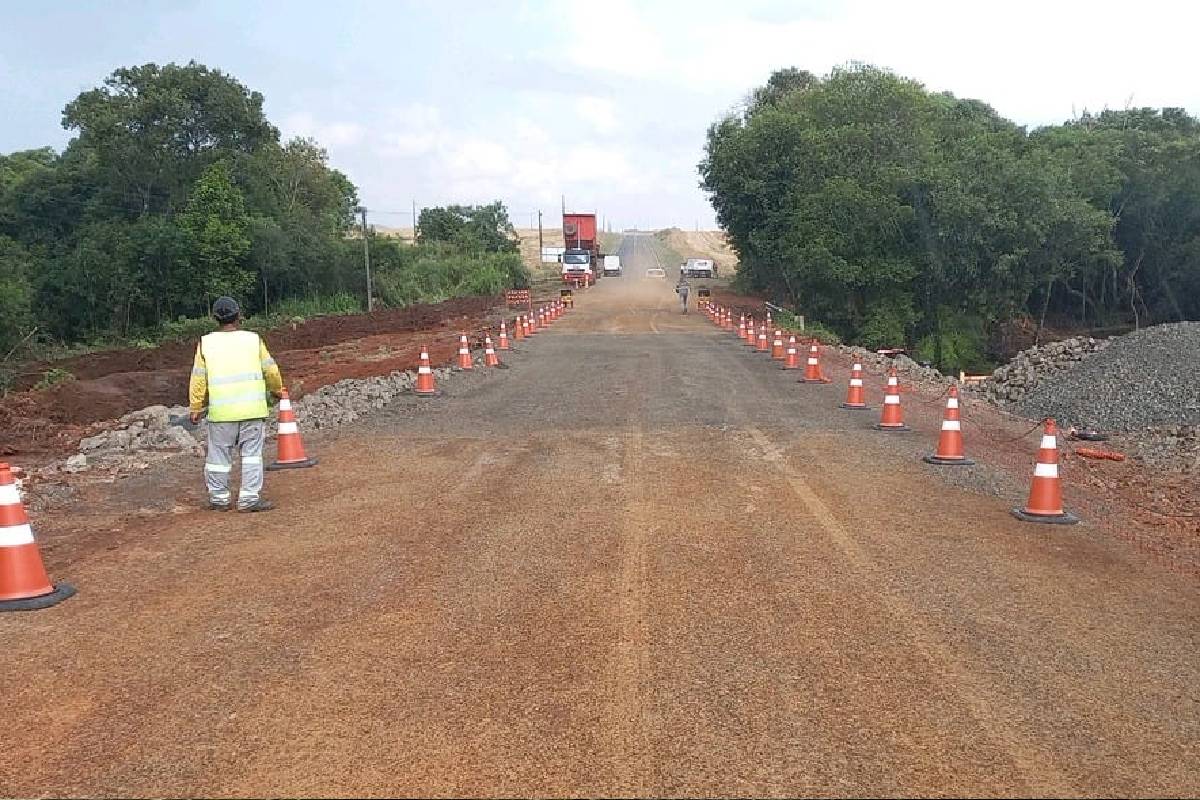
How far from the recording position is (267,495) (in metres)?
9.06

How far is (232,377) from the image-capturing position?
26.8ft

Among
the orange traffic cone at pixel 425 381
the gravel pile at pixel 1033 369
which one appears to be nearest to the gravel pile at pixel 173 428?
the orange traffic cone at pixel 425 381

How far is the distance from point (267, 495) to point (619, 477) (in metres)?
3.30

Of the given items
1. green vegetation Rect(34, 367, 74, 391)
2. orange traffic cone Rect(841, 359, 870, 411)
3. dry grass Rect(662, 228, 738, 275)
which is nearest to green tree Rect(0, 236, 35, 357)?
green vegetation Rect(34, 367, 74, 391)

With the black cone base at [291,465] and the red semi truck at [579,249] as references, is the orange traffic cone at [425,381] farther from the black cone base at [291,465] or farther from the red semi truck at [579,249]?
the red semi truck at [579,249]

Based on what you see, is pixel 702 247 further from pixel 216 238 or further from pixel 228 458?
pixel 228 458

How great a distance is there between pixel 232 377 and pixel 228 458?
74 cm


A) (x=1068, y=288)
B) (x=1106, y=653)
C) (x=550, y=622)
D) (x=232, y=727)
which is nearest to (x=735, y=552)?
(x=550, y=622)

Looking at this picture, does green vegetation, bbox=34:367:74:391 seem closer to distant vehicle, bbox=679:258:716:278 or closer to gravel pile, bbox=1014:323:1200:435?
gravel pile, bbox=1014:323:1200:435

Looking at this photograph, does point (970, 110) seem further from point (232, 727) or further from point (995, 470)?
point (232, 727)

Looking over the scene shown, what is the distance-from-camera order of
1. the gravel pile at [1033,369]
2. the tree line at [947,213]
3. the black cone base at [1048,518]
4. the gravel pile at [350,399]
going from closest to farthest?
1. the black cone base at [1048,518]
2. the gravel pile at [350,399]
3. the gravel pile at [1033,369]
4. the tree line at [947,213]

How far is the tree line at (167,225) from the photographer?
142 feet

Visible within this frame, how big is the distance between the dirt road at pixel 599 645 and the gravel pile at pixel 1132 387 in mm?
16128

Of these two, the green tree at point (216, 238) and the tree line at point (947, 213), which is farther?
the green tree at point (216, 238)
